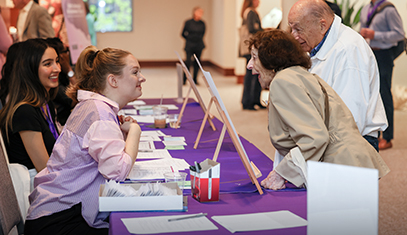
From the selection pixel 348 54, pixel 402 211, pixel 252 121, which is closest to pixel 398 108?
pixel 252 121

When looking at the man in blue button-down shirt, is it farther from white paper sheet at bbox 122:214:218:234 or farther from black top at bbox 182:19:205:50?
black top at bbox 182:19:205:50

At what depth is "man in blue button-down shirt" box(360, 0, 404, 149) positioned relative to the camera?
183 inches

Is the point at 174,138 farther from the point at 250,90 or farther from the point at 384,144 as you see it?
the point at 250,90

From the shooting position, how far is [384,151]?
475cm

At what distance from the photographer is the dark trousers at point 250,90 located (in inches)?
268

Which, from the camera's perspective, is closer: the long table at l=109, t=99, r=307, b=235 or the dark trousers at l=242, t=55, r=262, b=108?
the long table at l=109, t=99, r=307, b=235

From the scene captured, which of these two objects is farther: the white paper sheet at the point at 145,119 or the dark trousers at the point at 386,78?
the dark trousers at the point at 386,78

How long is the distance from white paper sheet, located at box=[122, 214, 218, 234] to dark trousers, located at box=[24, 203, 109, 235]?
13.6 inches

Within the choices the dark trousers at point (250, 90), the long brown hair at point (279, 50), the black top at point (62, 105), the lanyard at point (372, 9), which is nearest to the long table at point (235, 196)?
the long brown hair at point (279, 50)

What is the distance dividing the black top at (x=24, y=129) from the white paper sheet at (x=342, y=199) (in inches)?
65.6

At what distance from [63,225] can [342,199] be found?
1125mm

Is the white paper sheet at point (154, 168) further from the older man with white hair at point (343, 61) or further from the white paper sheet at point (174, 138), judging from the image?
the older man with white hair at point (343, 61)

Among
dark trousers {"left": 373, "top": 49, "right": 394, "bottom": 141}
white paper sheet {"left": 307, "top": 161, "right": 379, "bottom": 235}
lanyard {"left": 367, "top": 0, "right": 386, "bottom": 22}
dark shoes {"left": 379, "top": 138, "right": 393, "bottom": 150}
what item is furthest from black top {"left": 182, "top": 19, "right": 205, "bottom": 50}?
white paper sheet {"left": 307, "top": 161, "right": 379, "bottom": 235}

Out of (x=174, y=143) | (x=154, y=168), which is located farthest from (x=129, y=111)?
(x=154, y=168)
